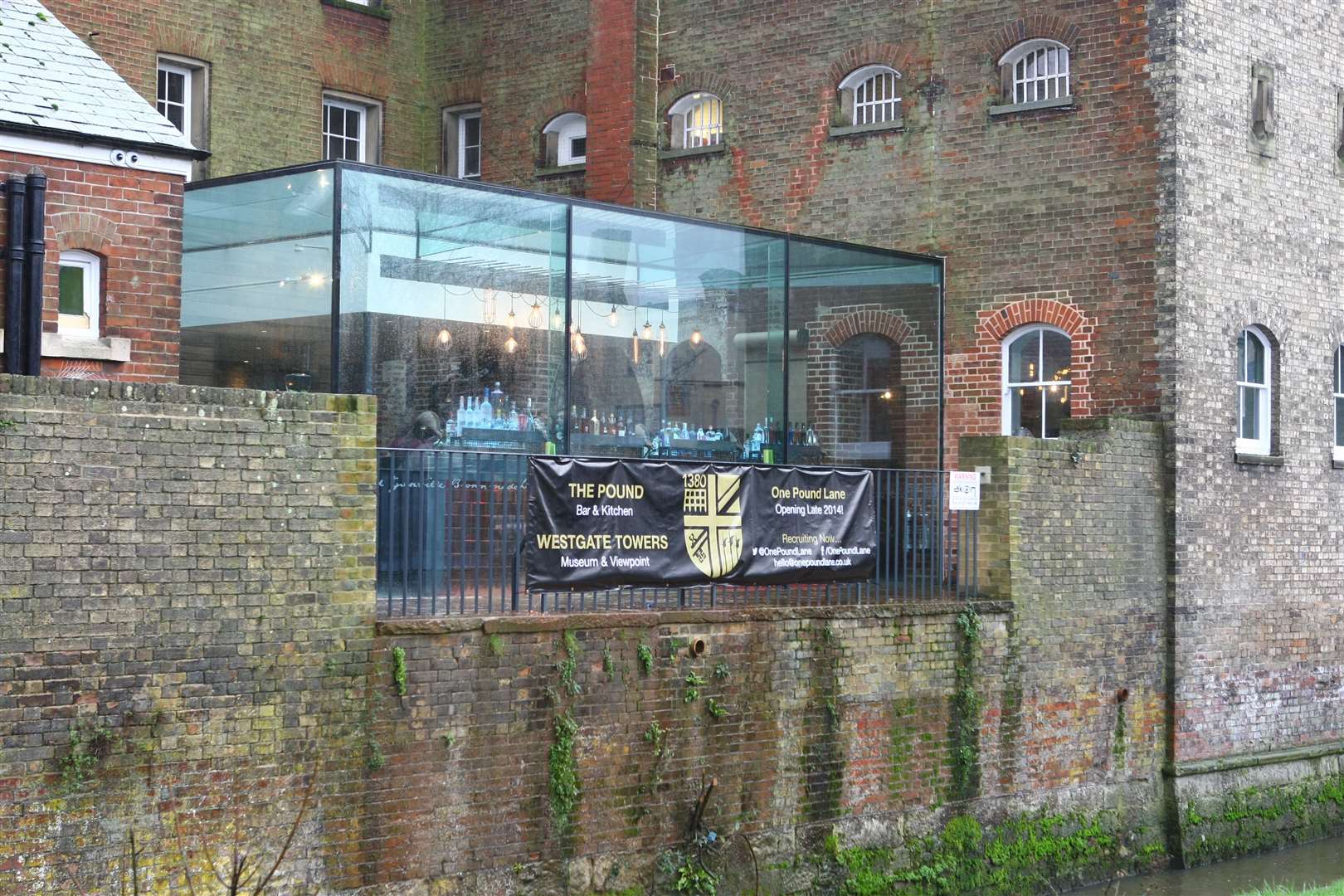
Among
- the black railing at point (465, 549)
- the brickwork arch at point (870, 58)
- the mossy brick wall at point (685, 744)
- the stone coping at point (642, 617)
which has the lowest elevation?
the mossy brick wall at point (685, 744)

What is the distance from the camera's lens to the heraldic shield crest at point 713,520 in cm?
1390

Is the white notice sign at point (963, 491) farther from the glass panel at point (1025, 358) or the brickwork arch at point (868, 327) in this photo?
the brickwork arch at point (868, 327)

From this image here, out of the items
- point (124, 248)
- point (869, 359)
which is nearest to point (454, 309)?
point (124, 248)

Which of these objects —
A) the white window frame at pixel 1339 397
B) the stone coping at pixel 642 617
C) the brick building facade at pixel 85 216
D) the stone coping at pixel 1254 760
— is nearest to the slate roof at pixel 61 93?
the brick building facade at pixel 85 216

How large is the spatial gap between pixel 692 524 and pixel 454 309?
3.35 metres

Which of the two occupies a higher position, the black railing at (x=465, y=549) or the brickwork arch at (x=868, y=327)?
the brickwork arch at (x=868, y=327)

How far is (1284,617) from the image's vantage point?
752 inches

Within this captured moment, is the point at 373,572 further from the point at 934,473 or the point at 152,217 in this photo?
the point at 934,473

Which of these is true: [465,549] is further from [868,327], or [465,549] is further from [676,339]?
[868,327]

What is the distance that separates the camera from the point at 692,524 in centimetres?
1390

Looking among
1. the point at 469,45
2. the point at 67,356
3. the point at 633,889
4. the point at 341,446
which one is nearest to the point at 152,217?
the point at 67,356

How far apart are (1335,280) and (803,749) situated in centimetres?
1001

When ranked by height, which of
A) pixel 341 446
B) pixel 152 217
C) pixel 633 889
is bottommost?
pixel 633 889

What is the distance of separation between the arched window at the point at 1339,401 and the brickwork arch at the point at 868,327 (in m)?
5.38
